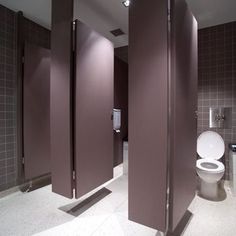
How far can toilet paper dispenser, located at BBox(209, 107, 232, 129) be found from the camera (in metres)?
2.49

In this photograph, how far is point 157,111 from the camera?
4.18 feet

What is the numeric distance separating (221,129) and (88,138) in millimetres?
2086

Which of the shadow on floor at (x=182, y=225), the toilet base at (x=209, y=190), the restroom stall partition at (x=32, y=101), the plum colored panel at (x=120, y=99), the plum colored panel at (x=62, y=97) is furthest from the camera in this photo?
the plum colored panel at (x=120, y=99)

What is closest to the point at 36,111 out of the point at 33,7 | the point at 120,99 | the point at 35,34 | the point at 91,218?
the point at 35,34

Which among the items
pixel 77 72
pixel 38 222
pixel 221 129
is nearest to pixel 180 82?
pixel 77 72

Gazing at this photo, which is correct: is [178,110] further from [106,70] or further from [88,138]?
[106,70]

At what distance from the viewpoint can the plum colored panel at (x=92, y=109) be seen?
1.78 m

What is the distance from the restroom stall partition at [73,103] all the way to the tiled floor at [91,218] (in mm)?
267

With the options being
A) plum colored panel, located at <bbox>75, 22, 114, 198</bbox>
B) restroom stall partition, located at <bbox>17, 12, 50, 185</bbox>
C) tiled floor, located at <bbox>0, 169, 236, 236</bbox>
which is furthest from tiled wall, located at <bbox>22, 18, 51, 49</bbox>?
tiled floor, located at <bbox>0, 169, 236, 236</bbox>

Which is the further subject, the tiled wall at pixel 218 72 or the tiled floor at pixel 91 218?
the tiled wall at pixel 218 72

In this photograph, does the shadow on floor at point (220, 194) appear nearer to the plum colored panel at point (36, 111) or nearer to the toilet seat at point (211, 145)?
the toilet seat at point (211, 145)

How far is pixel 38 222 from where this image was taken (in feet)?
5.41

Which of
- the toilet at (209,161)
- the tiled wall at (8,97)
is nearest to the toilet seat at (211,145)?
the toilet at (209,161)

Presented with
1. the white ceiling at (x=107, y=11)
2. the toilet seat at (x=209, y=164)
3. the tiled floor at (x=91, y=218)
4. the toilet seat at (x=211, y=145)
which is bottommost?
the tiled floor at (x=91, y=218)
